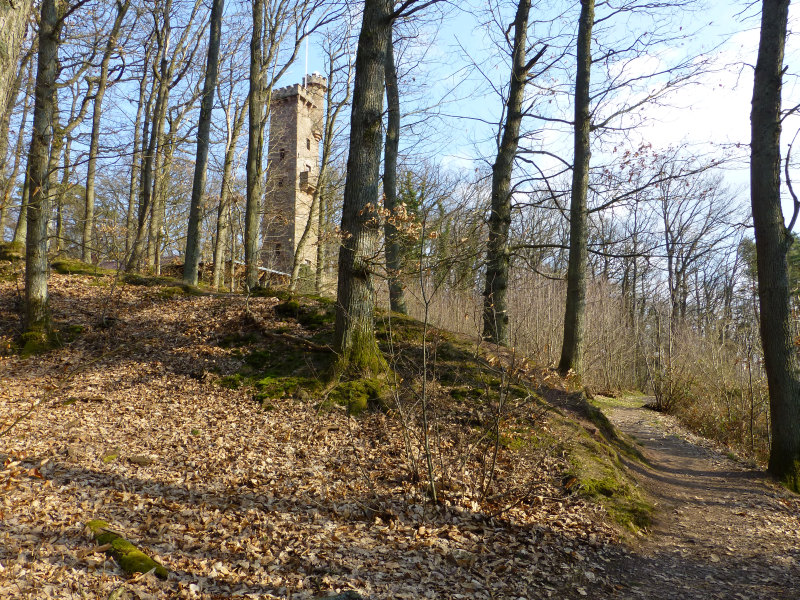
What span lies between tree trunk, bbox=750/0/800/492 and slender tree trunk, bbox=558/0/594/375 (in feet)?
10.8

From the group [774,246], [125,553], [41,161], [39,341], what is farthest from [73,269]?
[774,246]

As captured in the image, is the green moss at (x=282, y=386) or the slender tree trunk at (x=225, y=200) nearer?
the green moss at (x=282, y=386)

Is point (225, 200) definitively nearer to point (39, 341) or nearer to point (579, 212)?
point (39, 341)

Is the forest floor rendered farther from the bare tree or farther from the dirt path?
the bare tree

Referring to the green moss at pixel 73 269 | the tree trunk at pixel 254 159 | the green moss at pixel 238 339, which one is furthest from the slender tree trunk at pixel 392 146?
the green moss at pixel 73 269

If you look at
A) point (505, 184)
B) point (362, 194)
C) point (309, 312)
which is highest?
point (505, 184)

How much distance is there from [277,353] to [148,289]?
16.6 ft

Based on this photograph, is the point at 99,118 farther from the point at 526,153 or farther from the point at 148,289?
the point at 526,153

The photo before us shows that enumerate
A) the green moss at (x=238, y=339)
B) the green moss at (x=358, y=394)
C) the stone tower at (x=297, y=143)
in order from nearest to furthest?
the green moss at (x=358, y=394)
the green moss at (x=238, y=339)
the stone tower at (x=297, y=143)

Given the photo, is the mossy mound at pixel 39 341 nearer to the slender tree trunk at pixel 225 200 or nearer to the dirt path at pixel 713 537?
the slender tree trunk at pixel 225 200

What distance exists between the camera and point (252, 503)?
4.43 metres

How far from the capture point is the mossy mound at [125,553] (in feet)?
10.6

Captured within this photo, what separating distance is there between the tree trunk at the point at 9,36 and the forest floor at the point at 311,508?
2683 mm

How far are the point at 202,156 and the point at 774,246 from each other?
11.7 m
